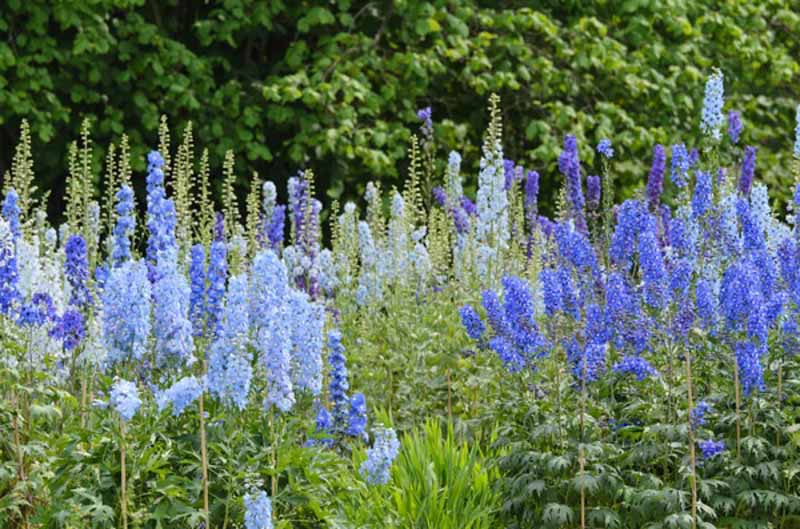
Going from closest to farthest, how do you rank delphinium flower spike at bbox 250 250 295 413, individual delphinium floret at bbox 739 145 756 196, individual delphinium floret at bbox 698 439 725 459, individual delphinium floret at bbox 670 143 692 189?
delphinium flower spike at bbox 250 250 295 413
individual delphinium floret at bbox 698 439 725 459
individual delphinium floret at bbox 670 143 692 189
individual delphinium floret at bbox 739 145 756 196

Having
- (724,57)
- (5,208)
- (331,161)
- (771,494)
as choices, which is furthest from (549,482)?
(724,57)

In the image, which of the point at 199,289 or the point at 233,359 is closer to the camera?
the point at 233,359

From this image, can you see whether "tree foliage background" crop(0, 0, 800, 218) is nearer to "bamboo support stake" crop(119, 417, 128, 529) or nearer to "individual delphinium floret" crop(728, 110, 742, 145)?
"individual delphinium floret" crop(728, 110, 742, 145)

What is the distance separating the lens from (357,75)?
11086 millimetres

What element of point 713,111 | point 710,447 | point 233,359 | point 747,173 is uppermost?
point 747,173

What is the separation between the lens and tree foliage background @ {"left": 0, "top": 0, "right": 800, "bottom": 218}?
35.3 ft

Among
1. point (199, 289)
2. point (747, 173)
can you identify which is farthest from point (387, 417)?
point (747, 173)

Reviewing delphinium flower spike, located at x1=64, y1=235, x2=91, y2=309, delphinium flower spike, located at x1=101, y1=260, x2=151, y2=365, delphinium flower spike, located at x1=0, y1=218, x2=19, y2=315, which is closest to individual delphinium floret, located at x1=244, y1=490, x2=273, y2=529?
delphinium flower spike, located at x1=101, y1=260, x2=151, y2=365

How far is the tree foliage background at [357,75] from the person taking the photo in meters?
10.8

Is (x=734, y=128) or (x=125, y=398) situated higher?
(x=734, y=128)

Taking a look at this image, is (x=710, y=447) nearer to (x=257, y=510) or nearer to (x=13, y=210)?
(x=257, y=510)

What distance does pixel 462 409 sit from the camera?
695 centimetres

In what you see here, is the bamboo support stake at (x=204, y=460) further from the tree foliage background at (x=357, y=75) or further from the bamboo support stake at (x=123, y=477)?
the tree foliage background at (x=357, y=75)

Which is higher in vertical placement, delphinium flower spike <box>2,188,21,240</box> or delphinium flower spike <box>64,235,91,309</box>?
delphinium flower spike <box>2,188,21,240</box>
